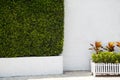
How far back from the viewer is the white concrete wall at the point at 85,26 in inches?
426

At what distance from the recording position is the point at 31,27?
10070 mm

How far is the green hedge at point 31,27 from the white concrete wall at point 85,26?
628 mm

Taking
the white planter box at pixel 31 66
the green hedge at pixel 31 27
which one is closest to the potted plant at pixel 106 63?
the white planter box at pixel 31 66

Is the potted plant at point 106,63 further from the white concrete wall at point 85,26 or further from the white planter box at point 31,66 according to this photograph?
the white planter box at point 31,66

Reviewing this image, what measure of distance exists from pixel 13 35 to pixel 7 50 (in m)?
0.51

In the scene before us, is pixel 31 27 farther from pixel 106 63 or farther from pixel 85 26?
pixel 106 63

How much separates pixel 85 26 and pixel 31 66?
238 centimetres

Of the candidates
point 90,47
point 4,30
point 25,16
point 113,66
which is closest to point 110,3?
point 90,47

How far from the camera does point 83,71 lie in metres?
10.8

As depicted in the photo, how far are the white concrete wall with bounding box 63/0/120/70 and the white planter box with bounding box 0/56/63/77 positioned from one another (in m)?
0.73

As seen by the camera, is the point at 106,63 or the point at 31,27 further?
the point at 31,27

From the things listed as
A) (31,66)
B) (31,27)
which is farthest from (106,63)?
(31,27)

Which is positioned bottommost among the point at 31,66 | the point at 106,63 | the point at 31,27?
the point at 31,66

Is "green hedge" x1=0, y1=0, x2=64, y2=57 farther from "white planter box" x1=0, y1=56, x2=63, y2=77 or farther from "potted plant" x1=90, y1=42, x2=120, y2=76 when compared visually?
"potted plant" x1=90, y1=42, x2=120, y2=76
